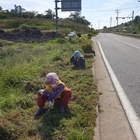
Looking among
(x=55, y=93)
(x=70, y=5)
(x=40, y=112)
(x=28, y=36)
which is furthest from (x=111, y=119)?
(x=28, y=36)

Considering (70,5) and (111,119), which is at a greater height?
(70,5)

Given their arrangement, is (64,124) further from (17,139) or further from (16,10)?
(16,10)

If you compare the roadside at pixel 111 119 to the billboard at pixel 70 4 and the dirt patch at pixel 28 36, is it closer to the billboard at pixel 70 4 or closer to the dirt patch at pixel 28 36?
the dirt patch at pixel 28 36

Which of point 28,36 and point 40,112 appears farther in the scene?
point 28,36

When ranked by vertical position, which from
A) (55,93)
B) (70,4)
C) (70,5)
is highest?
(70,4)

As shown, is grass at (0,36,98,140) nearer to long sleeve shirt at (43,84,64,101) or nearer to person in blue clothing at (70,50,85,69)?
long sleeve shirt at (43,84,64,101)

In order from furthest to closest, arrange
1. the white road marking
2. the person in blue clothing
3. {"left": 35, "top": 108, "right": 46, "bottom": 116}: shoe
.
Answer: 1. the person in blue clothing
2. {"left": 35, "top": 108, "right": 46, "bottom": 116}: shoe
3. the white road marking

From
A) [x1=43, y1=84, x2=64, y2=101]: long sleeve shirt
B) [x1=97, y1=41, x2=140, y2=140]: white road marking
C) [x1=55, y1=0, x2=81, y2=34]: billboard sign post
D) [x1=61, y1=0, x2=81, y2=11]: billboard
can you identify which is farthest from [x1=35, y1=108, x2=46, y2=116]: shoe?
[x1=61, y1=0, x2=81, y2=11]: billboard

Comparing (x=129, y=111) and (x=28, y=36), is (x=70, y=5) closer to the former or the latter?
(x=28, y=36)

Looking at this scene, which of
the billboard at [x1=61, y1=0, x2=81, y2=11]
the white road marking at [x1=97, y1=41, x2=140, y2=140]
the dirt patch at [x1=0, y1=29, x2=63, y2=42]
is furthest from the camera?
the billboard at [x1=61, y1=0, x2=81, y2=11]

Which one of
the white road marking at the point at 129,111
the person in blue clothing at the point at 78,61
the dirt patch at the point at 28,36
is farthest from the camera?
the dirt patch at the point at 28,36

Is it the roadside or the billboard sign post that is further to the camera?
the billboard sign post

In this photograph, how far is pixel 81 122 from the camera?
336 cm

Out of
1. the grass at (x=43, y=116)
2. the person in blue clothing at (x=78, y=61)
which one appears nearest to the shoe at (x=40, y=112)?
the grass at (x=43, y=116)
